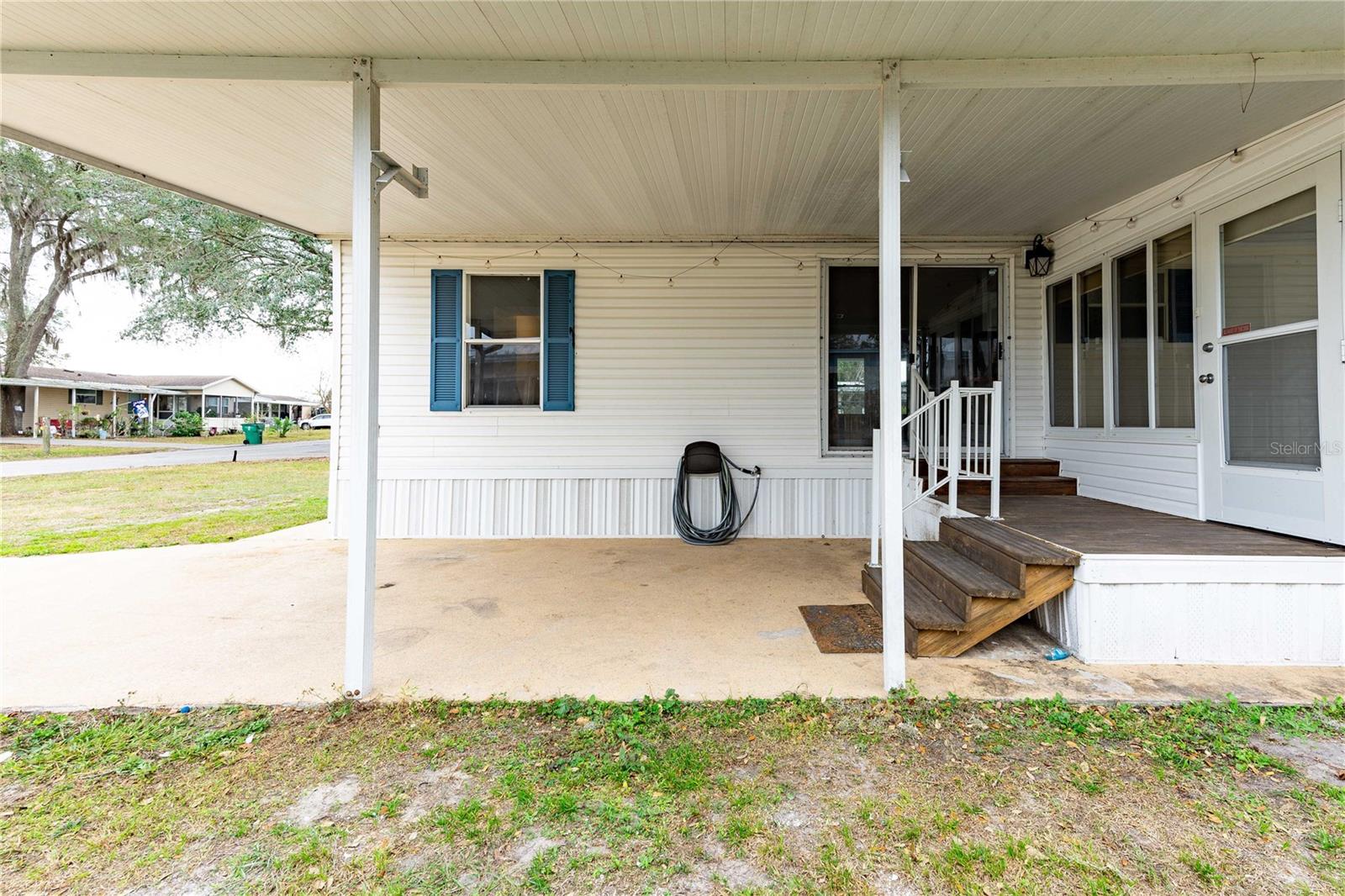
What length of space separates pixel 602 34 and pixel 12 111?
3.49 meters

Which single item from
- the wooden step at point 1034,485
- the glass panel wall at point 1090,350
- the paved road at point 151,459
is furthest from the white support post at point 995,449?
the paved road at point 151,459

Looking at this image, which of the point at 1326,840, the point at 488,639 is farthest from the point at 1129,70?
the point at 488,639

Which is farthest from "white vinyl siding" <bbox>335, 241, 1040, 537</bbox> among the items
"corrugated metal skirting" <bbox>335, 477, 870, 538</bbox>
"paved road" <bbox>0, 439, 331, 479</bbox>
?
"paved road" <bbox>0, 439, 331, 479</bbox>

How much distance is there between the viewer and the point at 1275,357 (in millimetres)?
3207

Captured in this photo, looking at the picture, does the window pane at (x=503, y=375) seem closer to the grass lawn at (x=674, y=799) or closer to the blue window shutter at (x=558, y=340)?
the blue window shutter at (x=558, y=340)

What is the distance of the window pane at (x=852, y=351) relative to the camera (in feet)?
18.0

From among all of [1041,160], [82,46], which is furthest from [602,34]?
[1041,160]

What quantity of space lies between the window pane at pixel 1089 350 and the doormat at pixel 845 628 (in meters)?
2.94

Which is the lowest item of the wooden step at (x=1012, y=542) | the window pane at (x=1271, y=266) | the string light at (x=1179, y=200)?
the wooden step at (x=1012, y=542)

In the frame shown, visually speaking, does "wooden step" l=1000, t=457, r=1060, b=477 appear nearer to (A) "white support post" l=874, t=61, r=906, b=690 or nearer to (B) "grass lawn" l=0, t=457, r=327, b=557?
(A) "white support post" l=874, t=61, r=906, b=690

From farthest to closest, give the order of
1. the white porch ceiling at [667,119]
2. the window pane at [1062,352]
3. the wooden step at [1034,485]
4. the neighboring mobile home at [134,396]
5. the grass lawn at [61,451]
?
the neighboring mobile home at [134,396], the grass lawn at [61,451], the window pane at [1062,352], the wooden step at [1034,485], the white porch ceiling at [667,119]

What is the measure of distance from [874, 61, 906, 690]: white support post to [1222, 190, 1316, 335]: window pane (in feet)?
8.02

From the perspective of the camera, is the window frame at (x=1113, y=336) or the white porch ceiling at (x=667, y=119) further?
the window frame at (x=1113, y=336)

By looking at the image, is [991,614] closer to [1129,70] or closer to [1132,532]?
[1132,532]
